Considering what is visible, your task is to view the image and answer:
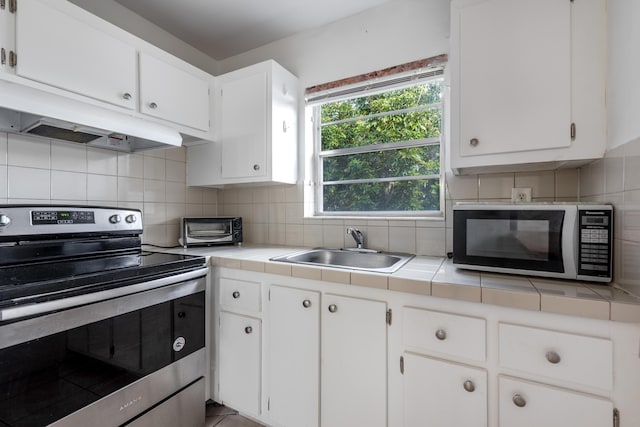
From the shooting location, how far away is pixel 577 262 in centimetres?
102

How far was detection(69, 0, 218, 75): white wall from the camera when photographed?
1.67 meters

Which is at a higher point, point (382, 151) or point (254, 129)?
point (254, 129)

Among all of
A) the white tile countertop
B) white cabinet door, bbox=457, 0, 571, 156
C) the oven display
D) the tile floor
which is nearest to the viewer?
the white tile countertop

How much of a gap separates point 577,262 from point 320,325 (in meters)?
1.03

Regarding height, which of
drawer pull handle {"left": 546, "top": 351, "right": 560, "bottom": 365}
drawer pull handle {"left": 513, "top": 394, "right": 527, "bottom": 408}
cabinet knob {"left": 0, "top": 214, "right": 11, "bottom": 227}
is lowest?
drawer pull handle {"left": 513, "top": 394, "right": 527, "bottom": 408}

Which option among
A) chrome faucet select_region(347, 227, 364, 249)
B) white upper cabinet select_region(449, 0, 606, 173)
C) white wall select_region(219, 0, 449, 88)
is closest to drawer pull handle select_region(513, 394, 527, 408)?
white upper cabinet select_region(449, 0, 606, 173)

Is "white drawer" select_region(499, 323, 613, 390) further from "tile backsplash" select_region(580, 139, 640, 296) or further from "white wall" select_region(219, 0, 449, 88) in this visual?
"white wall" select_region(219, 0, 449, 88)

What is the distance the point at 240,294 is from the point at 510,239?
1.32 metres

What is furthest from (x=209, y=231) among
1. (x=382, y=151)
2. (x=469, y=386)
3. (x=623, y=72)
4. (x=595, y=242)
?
(x=623, y=72)

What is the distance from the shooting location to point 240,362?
152 centimetres

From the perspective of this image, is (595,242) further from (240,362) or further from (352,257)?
(240,362)

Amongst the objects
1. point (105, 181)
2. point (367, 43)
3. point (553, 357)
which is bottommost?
point (553, 357)

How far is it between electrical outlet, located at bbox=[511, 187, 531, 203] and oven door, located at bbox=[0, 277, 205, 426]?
67.2 inches

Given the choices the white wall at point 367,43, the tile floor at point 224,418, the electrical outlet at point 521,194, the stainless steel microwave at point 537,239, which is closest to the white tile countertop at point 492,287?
the stainless steel microwave at point 537,239
